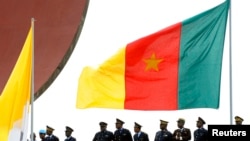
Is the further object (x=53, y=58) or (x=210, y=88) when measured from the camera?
(x=53, y=58)

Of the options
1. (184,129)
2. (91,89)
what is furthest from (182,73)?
(184,129)

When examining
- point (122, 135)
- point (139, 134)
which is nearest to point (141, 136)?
point (139, 134)

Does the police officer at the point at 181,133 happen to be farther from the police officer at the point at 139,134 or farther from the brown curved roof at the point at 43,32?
the brown curved roof at the point at 43,32

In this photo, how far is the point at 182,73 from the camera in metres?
6.47

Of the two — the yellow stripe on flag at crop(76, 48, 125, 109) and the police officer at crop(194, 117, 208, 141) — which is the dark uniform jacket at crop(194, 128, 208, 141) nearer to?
the police officer at crop(194, 117, 208, 141)

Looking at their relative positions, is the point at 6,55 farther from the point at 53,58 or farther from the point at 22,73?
the point at 22,73

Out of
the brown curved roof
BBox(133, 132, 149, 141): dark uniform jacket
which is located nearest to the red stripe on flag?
BBox(133, 132, 149, 141): dark uniform jacket

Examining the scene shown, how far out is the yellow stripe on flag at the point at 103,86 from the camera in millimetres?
6488

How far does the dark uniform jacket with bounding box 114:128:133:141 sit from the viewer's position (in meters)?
9.11

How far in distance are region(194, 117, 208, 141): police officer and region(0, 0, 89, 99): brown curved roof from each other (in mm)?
1793

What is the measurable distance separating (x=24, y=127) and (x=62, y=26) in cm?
416

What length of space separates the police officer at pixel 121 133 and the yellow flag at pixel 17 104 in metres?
3.50

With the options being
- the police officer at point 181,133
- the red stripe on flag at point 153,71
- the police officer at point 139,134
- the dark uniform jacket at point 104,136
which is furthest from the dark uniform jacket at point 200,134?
the red stripe on flag at point 153,71

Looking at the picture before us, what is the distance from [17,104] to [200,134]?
3535 mm
